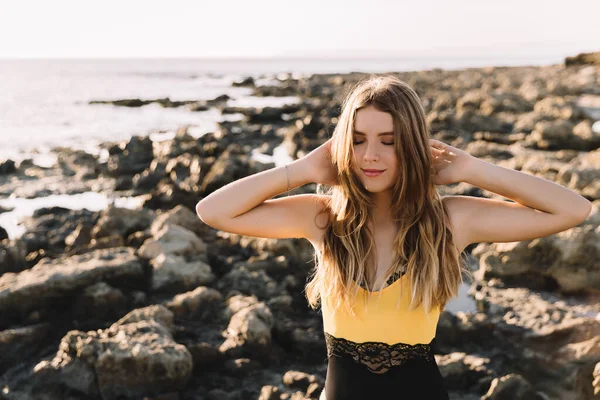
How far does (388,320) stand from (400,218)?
48 cm

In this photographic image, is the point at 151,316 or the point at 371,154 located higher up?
the point at 371,154

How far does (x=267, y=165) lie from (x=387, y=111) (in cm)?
974

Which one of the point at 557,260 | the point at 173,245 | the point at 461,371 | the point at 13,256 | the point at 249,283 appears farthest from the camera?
the point at 13,256

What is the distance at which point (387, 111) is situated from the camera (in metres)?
2.34

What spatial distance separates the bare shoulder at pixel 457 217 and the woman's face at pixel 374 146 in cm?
35

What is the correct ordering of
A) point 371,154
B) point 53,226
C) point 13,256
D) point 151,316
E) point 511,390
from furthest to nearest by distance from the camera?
point 53,226
point 13,256
point 151,316
point 511,390
point 371,154

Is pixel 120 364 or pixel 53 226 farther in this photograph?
pixel 53 226

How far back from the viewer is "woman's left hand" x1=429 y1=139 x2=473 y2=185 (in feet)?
8.28

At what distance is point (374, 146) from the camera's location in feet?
7.72

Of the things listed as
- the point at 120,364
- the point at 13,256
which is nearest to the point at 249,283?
the point at 120,364

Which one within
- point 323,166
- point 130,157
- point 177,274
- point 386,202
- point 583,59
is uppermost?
point 583,59

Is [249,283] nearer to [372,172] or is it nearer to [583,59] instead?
[372,172]

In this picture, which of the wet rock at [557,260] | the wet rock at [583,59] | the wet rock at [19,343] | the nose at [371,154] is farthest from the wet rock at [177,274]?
the wet rock at [583,59]

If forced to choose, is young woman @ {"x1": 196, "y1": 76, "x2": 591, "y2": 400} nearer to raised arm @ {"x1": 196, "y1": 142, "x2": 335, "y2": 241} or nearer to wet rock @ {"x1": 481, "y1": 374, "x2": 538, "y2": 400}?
raised arm @ {"x1": 196, "y1": 142, "x2": 335, "y2": 241}
